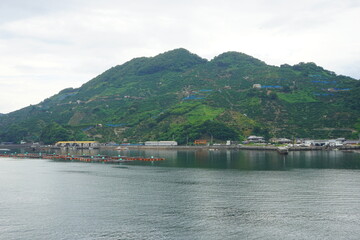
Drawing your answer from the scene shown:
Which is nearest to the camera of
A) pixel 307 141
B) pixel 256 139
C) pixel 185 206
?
pixel 185 206

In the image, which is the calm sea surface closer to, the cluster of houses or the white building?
the cluster of houses

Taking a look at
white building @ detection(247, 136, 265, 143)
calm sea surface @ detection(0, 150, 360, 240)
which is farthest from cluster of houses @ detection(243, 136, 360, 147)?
calm sea surface @ detection(0, 150, 360, 240)

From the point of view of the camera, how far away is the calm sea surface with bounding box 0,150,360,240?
4862cm

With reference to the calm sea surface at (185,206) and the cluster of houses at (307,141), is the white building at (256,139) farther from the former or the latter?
the calm sea surface at (185,206)

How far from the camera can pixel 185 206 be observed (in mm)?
61156

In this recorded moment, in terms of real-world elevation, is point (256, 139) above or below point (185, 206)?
above

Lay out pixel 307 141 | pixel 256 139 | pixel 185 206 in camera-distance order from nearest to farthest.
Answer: pixel 185 206 → pixel 307 141 → pixel 256 139

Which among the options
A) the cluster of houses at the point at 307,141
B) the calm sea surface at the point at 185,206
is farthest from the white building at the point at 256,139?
the calm sea surface at the point at 185,206

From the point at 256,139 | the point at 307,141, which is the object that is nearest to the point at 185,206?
the point at 256,139

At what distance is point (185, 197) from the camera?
67812 millimetres

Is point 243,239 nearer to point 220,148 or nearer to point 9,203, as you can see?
point 9,203

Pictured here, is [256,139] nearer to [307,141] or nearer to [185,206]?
[307,141]

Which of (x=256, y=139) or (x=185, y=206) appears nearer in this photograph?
(x=185, y=206)

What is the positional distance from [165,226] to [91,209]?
52.6ft
